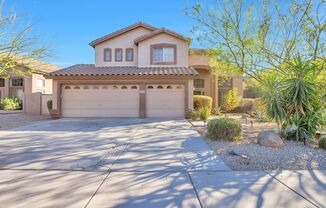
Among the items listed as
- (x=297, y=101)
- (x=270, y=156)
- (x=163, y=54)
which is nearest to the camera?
(x=270, y=156)

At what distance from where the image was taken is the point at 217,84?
2264cm

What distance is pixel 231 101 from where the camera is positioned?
20969 millimetres

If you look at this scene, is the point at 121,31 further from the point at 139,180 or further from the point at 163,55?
the point at 139,180

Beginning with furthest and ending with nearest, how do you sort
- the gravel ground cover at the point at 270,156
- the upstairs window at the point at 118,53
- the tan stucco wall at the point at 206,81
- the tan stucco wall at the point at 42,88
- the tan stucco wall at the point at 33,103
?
the tan stucco wall at the point at 42,88 → the tan stucco wall at the point at 206,81 → the tan stucco wall at the point at 33,103 → the upstairs window at the point at 118,53 → the gravel ground cover at the point at 270,156

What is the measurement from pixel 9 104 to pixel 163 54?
1779 centimetres

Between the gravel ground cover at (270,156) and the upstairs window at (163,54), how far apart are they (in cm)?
1101

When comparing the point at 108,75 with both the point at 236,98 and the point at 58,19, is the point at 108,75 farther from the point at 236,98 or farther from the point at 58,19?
the point at 236,98

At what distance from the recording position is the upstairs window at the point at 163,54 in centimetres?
1759

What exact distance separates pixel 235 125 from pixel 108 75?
10.3 metres

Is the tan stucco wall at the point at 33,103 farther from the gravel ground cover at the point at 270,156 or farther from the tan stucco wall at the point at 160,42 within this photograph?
the gravel ground cover at the point at 270,156

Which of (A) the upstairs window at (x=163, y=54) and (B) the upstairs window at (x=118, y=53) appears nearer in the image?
(A) the upstairs window at (x=163, y=54)

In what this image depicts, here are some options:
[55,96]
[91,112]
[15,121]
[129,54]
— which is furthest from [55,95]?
[129,54]

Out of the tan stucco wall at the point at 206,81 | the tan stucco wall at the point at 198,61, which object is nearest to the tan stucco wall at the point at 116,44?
the tan stucco wall at the point at 198,61

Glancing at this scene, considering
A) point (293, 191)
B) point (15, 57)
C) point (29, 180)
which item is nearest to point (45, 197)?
point (29, 180)
